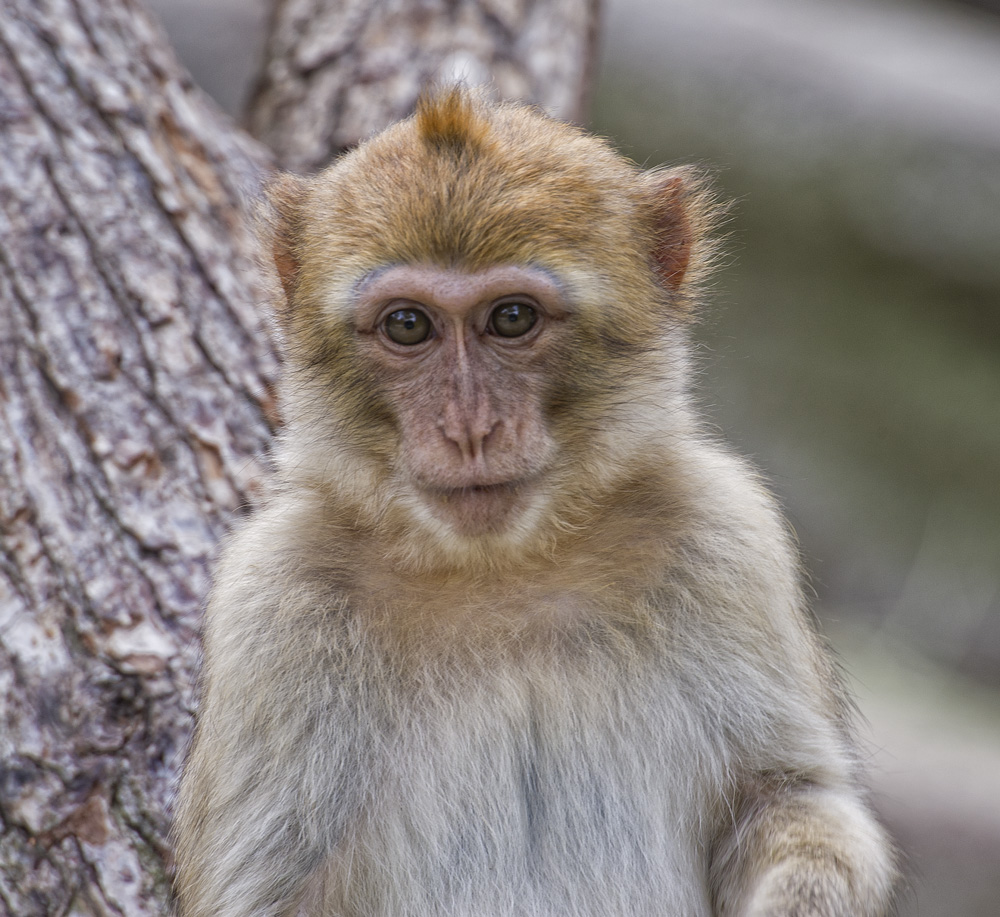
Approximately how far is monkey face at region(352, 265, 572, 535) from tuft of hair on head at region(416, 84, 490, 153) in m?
0.37

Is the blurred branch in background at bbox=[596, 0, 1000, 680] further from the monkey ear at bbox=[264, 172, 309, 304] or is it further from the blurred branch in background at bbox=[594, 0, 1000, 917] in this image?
the monkey ear at bbox=[264, 172, 309, 304]

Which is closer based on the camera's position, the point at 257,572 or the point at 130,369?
the point at 257,572

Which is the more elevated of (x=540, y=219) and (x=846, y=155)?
(x=540, y=219)

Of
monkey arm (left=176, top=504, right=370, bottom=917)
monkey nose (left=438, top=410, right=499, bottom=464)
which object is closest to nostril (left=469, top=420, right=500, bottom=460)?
monkey nose (left=438, top=410, right=499, bottom=464)

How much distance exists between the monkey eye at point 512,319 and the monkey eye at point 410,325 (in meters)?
0.18

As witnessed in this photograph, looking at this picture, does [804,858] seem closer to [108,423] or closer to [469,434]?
[469,434]

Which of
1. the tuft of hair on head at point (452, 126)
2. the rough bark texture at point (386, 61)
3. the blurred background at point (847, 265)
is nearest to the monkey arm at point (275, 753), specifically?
the tuft of hair on head at point (452, 126)

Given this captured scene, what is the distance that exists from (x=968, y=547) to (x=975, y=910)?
319 centimetres

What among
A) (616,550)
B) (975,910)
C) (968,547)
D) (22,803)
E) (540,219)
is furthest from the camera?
(968,547)

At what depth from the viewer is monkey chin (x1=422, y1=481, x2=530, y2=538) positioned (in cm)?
312

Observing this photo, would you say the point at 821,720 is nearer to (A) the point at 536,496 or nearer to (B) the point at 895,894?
(B) the point at 895,894

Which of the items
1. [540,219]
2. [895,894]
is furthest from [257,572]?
[895,894]

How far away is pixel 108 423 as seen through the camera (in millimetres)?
4387

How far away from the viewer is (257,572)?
11.2 feet
